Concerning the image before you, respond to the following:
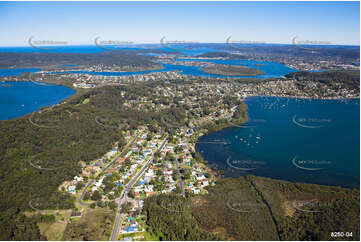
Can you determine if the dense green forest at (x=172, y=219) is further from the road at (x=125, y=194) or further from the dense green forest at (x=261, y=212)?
the road at (x=125, y=194)

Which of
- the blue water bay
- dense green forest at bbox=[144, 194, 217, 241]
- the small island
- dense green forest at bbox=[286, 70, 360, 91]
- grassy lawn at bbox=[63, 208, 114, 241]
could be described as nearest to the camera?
dense green forest at bbox=[144, 194, 217, 241]

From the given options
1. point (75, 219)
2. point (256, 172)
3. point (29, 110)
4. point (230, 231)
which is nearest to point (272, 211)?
point (230, 231)

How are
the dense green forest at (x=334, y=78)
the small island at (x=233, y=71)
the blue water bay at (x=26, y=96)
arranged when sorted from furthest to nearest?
the small island at (x=233, y=71) < the dense green forest at (x=334, y=78) < the blue water bay at (x=26, y=96)

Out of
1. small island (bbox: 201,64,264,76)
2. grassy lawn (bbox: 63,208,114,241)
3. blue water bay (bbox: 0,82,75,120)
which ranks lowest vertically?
grassy lawn (bbox: 63,208,114,241)

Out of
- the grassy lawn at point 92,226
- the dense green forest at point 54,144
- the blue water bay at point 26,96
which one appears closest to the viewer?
the grassy lawn at point 92,226

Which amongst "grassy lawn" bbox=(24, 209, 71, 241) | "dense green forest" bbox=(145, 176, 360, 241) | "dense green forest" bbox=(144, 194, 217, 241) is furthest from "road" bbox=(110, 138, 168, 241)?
"grassy lawn" bbox=(24, 209, 71, 241)

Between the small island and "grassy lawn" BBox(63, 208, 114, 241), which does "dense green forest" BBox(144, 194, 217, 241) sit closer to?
"grassy lawn" BBox(63, 208, 114, 241)

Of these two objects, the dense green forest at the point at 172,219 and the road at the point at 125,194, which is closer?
the dense green forest at the point at 172,219

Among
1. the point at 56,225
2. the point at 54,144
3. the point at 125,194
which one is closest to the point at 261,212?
the point at 125,194

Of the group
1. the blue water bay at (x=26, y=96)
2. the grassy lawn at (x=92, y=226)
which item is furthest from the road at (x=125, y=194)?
the blue water bay at (x=26, y=96)

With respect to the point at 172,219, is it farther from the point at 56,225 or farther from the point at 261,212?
the point at 56,225
